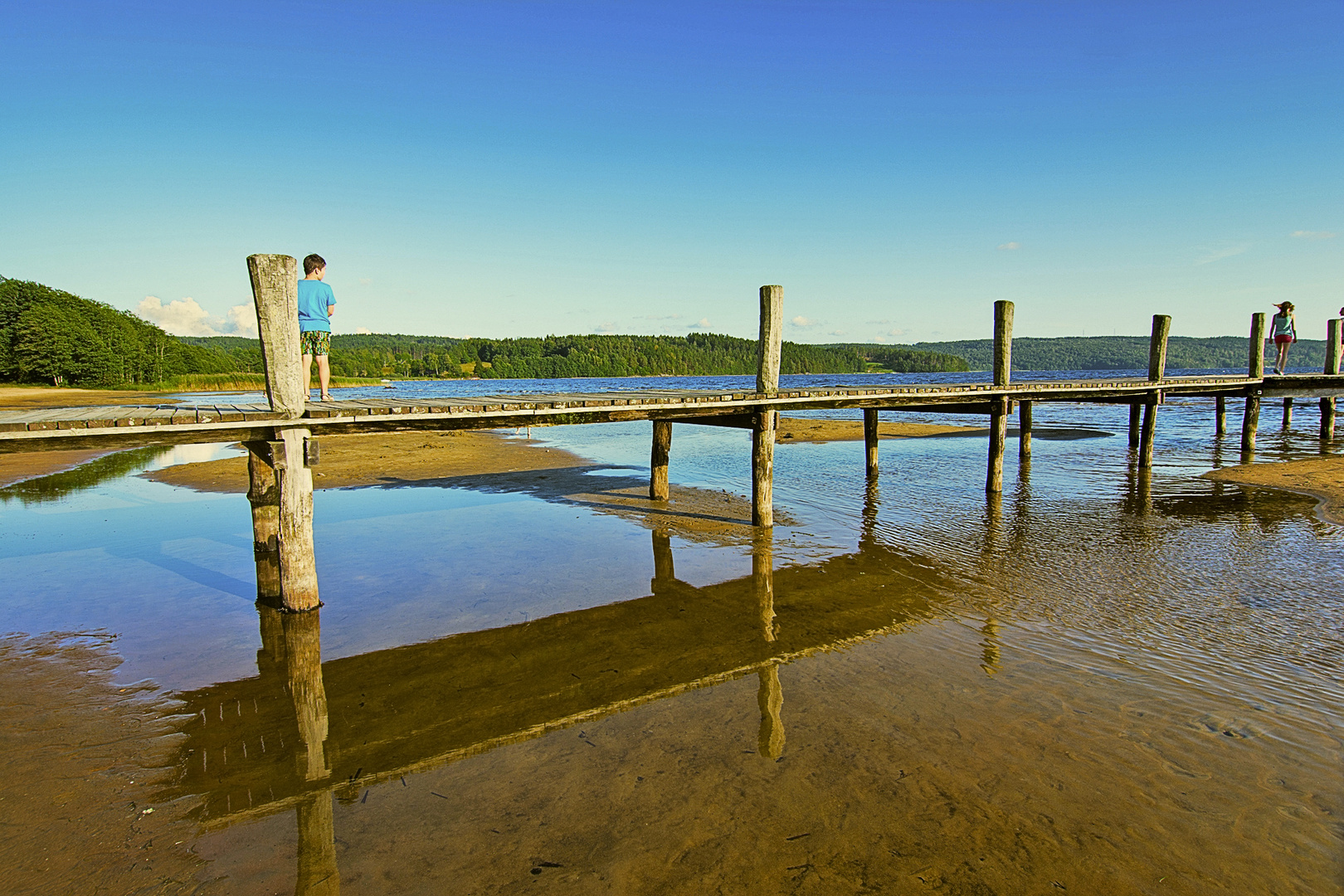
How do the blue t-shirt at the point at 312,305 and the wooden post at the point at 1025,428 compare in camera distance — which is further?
the wooden post at the point at 1025,428

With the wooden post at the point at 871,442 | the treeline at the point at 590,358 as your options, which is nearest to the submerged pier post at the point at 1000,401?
the wooden post at the point at 871,442

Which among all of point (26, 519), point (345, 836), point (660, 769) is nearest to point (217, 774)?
point (345, 836)

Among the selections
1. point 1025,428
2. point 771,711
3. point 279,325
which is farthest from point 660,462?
point 1025,428

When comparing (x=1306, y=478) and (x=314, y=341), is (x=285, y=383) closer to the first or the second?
(x=314, y=341)

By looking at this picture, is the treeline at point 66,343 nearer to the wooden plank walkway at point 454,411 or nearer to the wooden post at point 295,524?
the wooden plank walkway at point 454,411

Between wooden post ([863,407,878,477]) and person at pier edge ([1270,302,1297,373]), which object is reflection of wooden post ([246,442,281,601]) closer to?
wooden post ([863,407,878,477])

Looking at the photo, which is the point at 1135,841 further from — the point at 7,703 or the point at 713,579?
the point at 7,703

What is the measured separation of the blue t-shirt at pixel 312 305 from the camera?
26.4 ft

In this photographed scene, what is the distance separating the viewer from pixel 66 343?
171ft

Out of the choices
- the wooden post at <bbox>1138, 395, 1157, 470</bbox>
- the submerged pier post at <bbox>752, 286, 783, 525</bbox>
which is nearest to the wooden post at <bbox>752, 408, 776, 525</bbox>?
the submerged pier post at <bbox>752, 286, 783, 525</bbox>

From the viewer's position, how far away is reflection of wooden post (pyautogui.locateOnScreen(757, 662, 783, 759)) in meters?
4.50

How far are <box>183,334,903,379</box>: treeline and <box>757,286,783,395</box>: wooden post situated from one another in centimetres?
10283

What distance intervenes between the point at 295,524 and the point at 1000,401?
1226 centimetres

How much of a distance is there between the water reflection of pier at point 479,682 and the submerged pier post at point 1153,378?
38.6 ft
